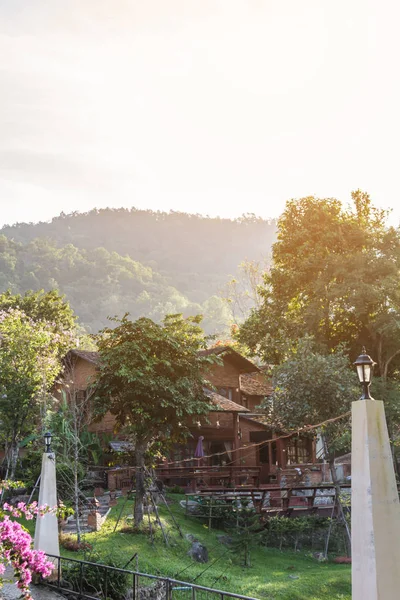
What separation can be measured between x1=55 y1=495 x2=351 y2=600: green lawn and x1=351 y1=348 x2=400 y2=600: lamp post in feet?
44.2

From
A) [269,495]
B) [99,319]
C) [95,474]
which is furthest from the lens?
[99,319]

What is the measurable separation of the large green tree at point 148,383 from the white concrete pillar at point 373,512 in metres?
18.1

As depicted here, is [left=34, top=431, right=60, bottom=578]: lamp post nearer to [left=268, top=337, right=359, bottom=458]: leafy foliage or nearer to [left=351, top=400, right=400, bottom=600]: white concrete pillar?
[left=351, top=400, right=400, bottom=600]: white concrete pillar

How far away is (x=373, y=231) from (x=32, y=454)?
2297 centimetres

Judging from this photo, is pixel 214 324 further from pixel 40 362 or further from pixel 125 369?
pixel 125 369

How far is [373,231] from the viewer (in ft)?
131

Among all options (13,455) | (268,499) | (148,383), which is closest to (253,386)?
(268,499)

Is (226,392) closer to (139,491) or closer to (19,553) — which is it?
(139,491)

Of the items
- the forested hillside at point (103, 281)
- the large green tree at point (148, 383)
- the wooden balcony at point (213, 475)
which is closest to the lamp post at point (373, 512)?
the large green tree at point (148, 383)

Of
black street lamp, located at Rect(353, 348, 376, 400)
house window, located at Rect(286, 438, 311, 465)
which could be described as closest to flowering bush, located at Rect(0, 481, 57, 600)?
black street lamp, located at Rect(353, 348, 376, 400)

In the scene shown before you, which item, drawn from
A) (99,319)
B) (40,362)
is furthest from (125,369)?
(99,319)

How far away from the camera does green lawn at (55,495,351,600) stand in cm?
2108

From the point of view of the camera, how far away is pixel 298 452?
149 ft

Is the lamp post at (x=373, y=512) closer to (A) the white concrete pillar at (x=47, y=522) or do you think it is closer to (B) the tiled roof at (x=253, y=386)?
(A) the white concrete pillar at (x=47, y=522)
